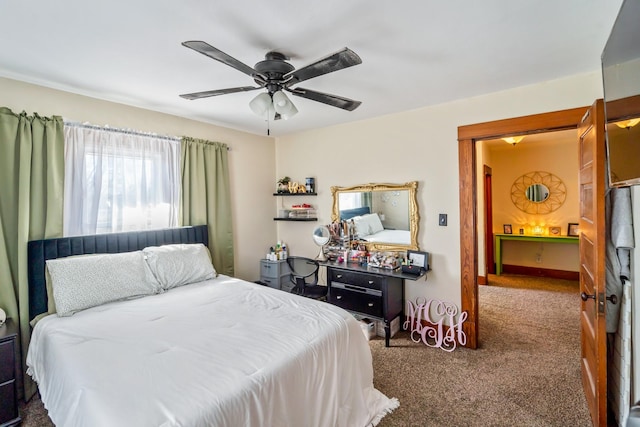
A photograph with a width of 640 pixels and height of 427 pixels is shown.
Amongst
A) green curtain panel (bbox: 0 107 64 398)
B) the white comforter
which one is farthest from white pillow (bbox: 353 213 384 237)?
green curtain panel (bbox: 0 107 64 398)

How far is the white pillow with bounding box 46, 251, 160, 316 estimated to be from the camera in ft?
6.85

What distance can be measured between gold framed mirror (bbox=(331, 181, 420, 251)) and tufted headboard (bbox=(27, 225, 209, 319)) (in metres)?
1.84

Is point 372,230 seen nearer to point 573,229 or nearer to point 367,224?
point 367,224

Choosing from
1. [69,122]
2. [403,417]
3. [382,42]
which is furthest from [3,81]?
[403,417]

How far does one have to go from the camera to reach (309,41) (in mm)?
1805

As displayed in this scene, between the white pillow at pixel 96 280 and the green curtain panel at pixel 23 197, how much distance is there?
0.94 feet

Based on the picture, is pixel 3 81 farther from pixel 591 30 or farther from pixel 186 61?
pixel 591 30

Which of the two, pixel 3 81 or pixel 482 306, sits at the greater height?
pixel 3 81

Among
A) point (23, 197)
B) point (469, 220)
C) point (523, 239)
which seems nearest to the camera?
point (23, 197)

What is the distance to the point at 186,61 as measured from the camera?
204 centimetres

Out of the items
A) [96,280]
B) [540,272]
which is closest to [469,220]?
[96,280]

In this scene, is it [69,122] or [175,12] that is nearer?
[175,12]

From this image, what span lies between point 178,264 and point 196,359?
1.51 meters

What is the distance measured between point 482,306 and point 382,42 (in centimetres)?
364
